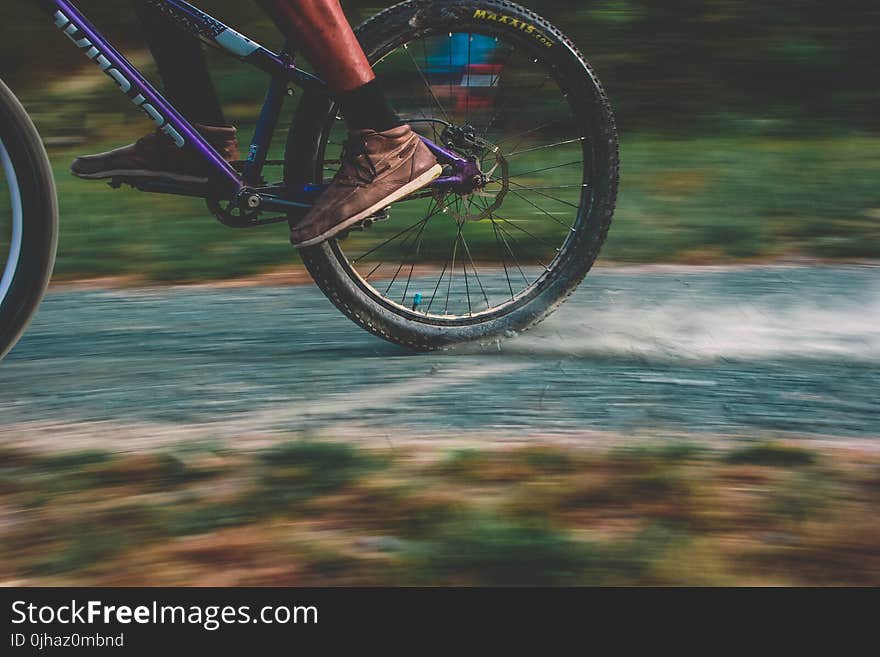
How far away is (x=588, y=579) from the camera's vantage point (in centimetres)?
Result: 230

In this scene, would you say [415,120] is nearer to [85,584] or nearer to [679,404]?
[679,404]

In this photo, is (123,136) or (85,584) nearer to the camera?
(85,584)

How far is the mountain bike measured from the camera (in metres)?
3.12

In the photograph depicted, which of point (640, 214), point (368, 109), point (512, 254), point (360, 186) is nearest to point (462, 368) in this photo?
point (360, 186)

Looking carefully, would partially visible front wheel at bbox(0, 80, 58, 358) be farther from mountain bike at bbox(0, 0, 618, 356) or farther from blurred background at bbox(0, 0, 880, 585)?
blurred background at bbox(0, 0, 880, 585)

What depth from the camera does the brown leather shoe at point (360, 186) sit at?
3447mm

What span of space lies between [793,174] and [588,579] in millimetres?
4089

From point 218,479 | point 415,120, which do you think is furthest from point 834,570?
point 415,120

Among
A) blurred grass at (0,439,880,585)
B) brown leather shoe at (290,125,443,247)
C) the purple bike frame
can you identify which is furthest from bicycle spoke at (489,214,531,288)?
blurred grass at (0,439,880,585)

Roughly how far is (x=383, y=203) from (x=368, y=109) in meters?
0.25

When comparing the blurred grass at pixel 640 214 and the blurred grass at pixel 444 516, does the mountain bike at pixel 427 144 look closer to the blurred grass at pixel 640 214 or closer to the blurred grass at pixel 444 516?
the blurred grass at pixel 640 214

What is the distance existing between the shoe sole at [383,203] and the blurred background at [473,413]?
359 mm

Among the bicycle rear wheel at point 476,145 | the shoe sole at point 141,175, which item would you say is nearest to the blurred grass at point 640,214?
the bicycle rear wheel at point 476,145

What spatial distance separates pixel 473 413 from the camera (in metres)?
3.15
